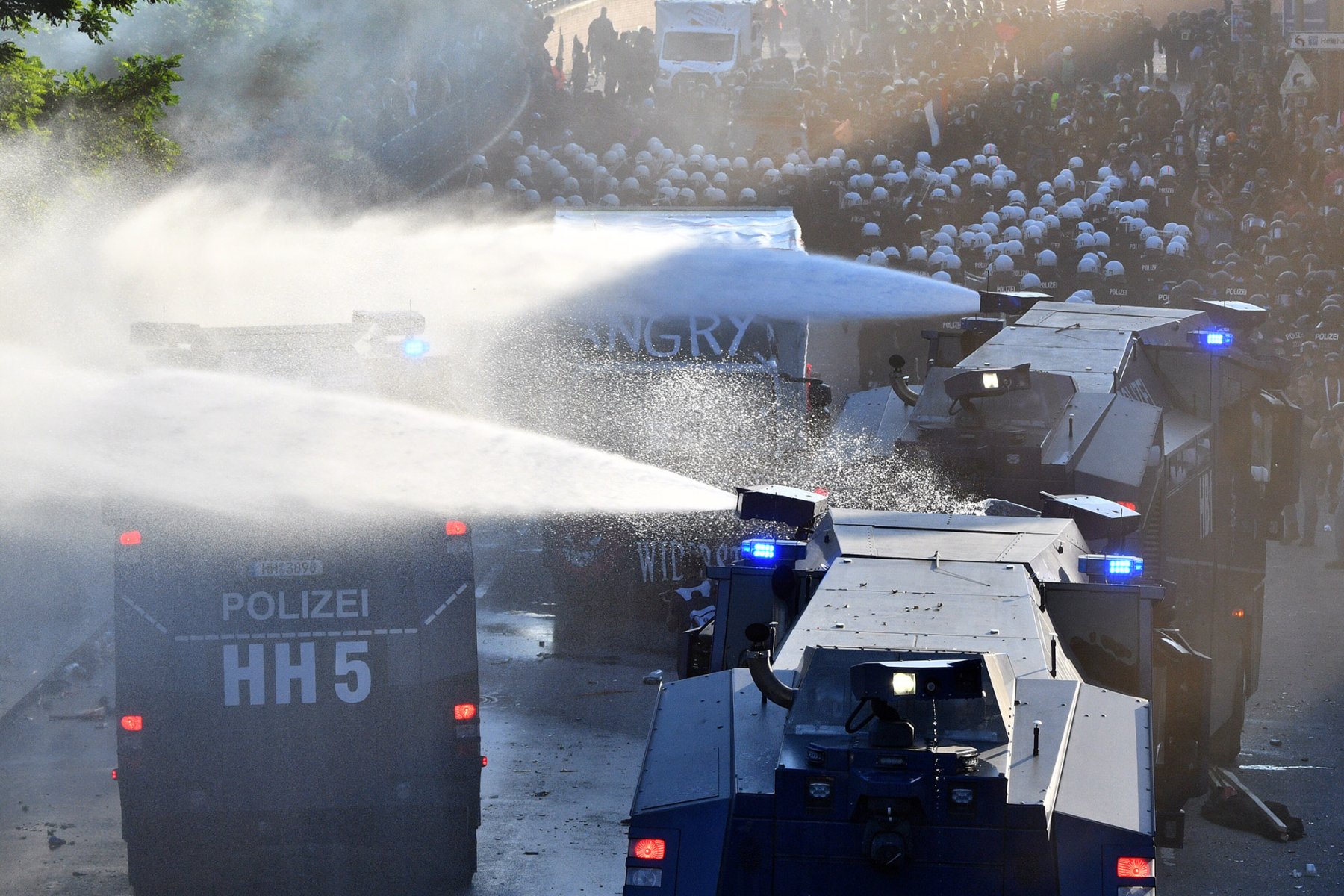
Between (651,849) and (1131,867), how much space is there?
1.57 metres

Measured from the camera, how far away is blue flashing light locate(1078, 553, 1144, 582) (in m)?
8.12

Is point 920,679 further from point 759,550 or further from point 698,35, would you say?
point 698,35

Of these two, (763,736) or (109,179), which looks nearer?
(763,736)

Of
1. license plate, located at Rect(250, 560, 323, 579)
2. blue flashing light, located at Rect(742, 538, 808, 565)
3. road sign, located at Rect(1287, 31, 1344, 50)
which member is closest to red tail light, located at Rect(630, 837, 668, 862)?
blue flashing light, located at Rect(742, 538, 808, 565)

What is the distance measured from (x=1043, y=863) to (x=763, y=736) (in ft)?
3.56

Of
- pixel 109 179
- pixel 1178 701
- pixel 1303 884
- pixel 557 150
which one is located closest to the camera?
pixel 1178 701

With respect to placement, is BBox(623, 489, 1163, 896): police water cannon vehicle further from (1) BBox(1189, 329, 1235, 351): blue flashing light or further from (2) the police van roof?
(2) the police van roof

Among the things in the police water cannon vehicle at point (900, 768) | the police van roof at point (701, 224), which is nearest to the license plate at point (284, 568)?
the police water cannon vehicle at point (900, 768)

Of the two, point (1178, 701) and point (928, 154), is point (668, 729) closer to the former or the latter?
point (1178, 701)

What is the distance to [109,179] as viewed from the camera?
1711 cm

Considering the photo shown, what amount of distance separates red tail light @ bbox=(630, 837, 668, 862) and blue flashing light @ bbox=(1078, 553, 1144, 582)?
10.1ft

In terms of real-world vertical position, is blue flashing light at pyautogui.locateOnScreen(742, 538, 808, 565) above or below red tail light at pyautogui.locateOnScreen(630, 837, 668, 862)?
above

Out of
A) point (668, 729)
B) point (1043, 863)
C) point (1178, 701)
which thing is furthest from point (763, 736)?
point (1178, 701)

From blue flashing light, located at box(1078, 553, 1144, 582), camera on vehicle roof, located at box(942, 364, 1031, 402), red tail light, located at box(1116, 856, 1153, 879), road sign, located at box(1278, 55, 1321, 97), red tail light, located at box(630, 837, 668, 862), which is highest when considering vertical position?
road sign, located at box(1278, 55, 1321, 97)
